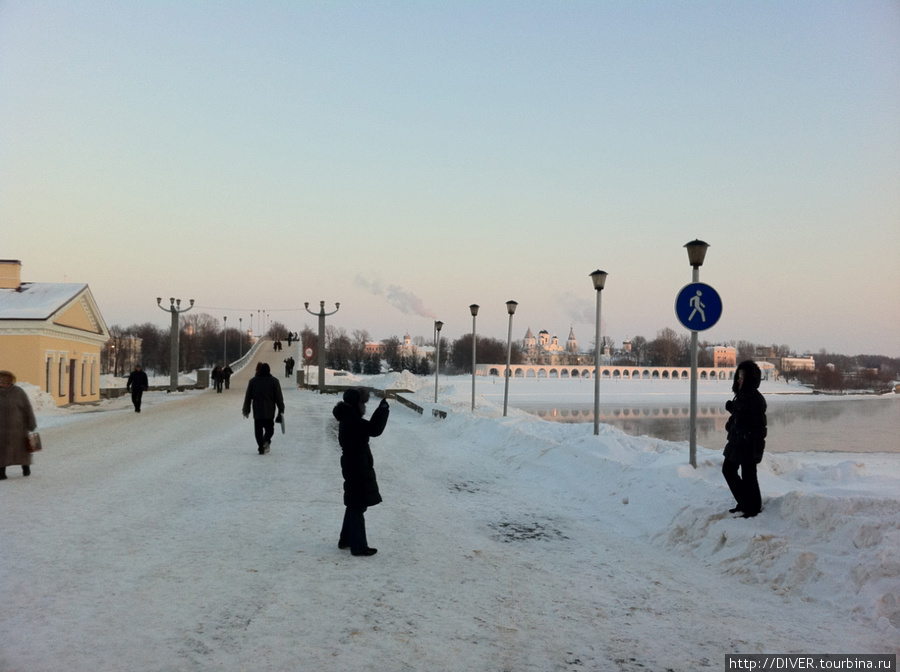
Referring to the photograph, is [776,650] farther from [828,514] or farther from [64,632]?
[64,632]

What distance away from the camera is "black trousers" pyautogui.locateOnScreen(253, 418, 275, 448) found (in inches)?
488

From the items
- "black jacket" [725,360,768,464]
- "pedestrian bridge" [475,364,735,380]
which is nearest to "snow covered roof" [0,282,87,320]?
"black jacket" [725,360,768,464]

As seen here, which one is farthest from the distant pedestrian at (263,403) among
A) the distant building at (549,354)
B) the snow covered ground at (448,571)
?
the distant building at (549,354)

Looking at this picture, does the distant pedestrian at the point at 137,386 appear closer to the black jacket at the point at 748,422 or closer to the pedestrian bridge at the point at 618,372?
the black jacket at the point at 748,422

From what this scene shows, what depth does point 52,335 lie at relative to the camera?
95.9 feet

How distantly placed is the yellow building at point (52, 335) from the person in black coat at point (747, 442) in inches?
1167

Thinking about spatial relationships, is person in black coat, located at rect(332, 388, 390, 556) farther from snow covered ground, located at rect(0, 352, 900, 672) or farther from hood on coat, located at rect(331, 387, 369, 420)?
snow covered ground, located at rect(0, 352, 900, 672)

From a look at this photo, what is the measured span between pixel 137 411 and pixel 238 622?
20442 millimetres

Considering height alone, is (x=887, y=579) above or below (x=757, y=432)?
below

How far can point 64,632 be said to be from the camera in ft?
13.5

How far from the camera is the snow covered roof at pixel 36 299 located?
28.4 metres

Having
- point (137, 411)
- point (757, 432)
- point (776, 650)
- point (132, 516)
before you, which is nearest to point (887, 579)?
point (776, 650)

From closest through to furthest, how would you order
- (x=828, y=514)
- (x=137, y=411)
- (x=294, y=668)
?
(x=294, y=668) → (x=828, y=514) → (x=137, y=411)

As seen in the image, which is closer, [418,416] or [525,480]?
[525,480]
